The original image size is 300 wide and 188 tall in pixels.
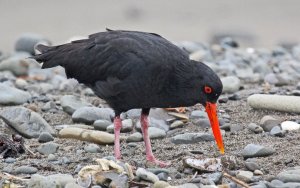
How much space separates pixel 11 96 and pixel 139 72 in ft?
8.22

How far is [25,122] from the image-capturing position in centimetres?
779

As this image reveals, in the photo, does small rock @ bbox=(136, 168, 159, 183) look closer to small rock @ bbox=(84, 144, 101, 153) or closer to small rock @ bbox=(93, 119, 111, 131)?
small rock @ bbox=(84, 144, 101, 153)

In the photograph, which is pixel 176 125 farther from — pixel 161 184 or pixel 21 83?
pixel 21 83

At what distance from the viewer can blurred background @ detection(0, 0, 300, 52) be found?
17484mm

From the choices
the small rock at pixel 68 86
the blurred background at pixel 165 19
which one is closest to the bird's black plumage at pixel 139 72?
the small rock at pixel 68 86

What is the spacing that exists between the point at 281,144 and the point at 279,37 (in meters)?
11.0

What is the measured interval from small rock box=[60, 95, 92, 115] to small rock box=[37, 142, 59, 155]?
137 centimetres

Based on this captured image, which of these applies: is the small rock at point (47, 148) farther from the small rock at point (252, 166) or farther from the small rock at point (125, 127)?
the small rock at point (252, 166)

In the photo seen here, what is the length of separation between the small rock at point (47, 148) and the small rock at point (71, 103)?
1368 mm

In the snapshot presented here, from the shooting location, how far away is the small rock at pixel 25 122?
7.75m

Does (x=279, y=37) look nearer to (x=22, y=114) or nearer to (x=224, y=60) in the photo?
(x=224, y=60)

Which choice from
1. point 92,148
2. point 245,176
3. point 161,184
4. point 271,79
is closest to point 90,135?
point 92,148

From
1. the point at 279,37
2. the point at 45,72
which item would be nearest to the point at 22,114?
the point at 45,72

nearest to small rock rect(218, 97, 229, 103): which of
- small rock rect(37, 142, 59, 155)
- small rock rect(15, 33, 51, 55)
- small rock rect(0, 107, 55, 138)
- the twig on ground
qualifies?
small rock rect(0, 107, 55, 138)
